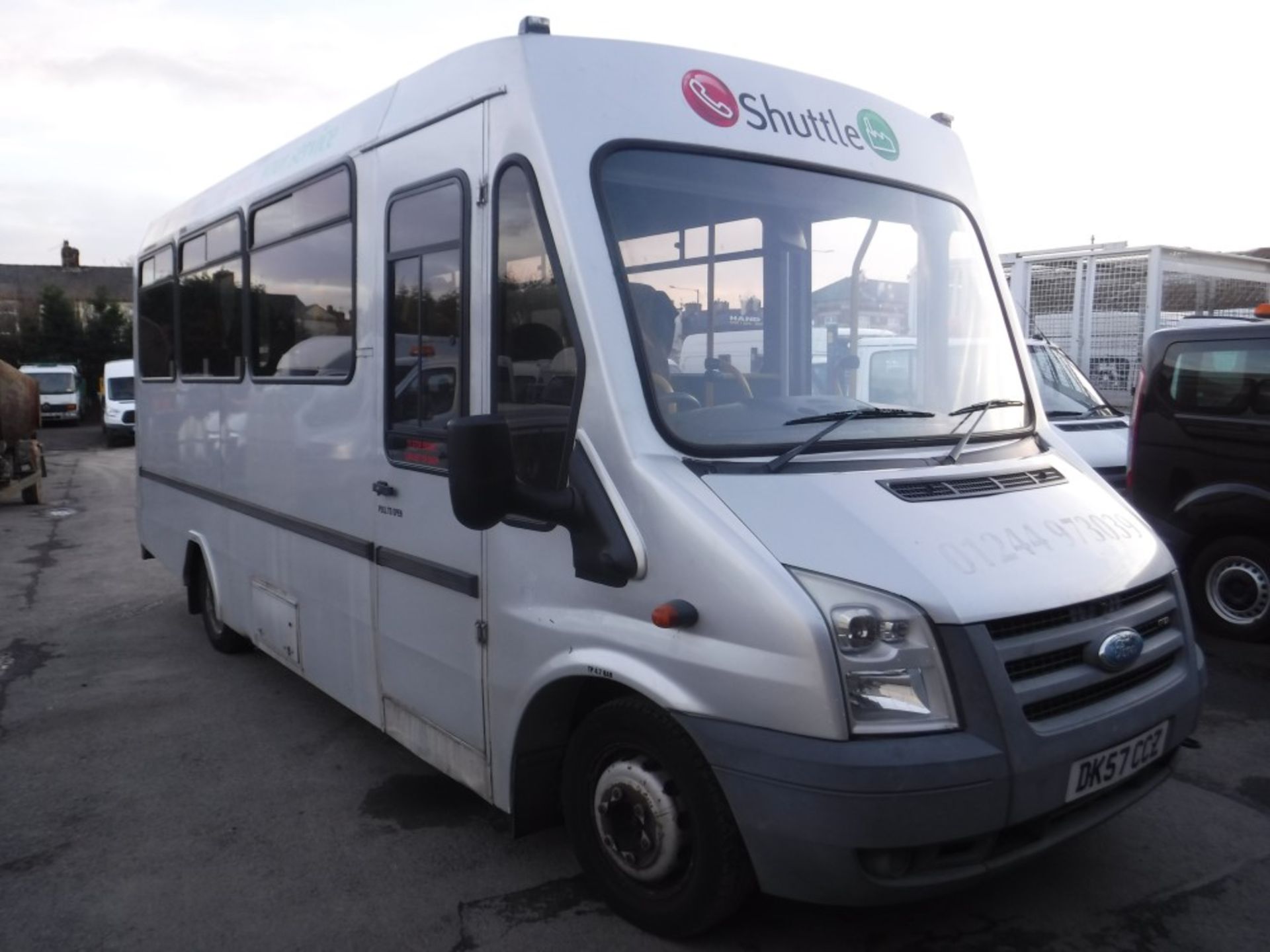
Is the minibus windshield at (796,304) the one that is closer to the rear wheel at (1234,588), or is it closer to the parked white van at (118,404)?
the rear wheel at (1234,588)

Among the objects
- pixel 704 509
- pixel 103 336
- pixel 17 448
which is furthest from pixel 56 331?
pixel 704 509

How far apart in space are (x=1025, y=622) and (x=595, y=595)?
49.1 inches

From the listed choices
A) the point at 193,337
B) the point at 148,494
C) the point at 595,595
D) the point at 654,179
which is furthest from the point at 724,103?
the point at 148,494

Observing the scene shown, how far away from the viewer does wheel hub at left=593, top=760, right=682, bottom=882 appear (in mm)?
3182

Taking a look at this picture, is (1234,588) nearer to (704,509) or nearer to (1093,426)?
(1093,426)

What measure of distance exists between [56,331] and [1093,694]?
157 ft

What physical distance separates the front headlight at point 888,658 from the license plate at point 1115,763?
48 cm

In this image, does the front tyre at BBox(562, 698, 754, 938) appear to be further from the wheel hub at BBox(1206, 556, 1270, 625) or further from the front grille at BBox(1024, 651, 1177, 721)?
the wheel hub at BBox(1206, 556, 1270, 625)

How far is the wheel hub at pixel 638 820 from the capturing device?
3182 millimetres

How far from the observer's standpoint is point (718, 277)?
3697 millimetres

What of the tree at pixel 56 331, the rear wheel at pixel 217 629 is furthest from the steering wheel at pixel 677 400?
the tree at pixel 56 331

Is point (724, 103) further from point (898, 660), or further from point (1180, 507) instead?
point (1180, 507)

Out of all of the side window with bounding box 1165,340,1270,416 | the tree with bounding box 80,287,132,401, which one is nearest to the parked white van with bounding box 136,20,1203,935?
the side window with bounding box 1165,340,1270,416

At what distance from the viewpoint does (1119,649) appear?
318 centimetres
